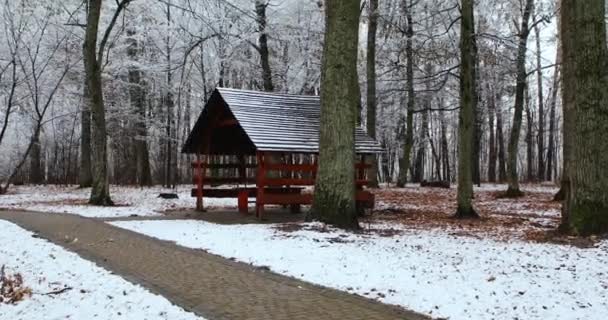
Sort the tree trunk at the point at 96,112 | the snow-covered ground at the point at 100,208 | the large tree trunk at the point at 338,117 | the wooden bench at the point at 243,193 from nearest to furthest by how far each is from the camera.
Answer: the large tree trunk at the point at 338,117, the wooden bench at the point at 243,193, the snow-covered ground at the point at 100,208, the tree trunk at the point at 96,112

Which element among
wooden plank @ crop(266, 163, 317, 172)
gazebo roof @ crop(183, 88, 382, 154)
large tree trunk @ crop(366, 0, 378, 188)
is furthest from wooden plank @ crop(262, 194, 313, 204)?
large tree trunk @ crop(366, 0, 378, 188)

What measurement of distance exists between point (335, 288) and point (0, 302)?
11.3 ft

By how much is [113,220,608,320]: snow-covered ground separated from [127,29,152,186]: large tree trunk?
18.2 metres

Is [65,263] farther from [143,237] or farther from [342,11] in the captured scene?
[342,11]

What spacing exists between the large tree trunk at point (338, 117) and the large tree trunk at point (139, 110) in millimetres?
18473

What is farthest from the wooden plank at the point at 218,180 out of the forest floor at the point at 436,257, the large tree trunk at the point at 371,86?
the large tree trunk at the point at 371,86

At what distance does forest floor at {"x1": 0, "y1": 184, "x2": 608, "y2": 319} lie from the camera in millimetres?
5598

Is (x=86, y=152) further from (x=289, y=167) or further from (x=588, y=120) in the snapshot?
(x=588, y=120)

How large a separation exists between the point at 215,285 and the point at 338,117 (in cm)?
576

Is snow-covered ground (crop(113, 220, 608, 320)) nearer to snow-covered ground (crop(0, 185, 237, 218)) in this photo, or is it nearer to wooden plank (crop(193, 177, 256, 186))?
snow-covered ground (crop(0, 185, 237, 218))

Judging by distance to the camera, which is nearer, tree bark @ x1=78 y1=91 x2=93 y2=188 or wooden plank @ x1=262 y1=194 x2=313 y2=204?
Result: wooden plank @ x1=262 y1=194 x2=313 y2=204

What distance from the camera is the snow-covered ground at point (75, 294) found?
4.98 meters

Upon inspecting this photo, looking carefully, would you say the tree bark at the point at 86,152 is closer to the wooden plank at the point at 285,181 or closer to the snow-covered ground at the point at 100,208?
the snow-covered ground at the point at 100,208

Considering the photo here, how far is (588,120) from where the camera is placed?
921 cm
